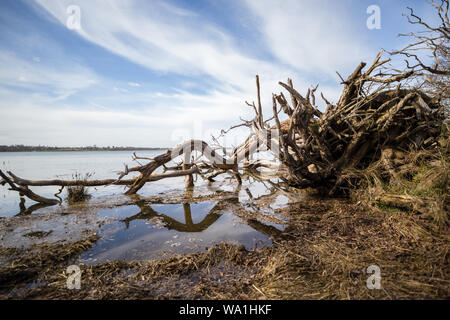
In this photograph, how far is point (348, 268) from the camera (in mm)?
2445

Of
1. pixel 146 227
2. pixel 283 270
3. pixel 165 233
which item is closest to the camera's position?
pixel 283 270

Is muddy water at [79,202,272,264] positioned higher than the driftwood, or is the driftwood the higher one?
the driftwood

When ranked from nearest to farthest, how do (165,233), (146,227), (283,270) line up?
(283,270)
(165,233)
(146,227)

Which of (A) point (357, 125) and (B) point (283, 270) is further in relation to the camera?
(A) point (357, 125)

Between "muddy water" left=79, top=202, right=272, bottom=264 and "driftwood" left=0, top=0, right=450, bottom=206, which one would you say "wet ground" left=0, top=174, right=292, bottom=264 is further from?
"driftwood" left=0, top=0, right=450, bottom=206

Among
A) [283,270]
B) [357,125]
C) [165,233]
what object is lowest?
[165,233]

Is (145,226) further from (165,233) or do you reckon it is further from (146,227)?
(165,233)

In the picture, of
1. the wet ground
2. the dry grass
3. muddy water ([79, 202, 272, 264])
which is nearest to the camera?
the dry grass

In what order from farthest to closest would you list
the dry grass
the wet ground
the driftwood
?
the driftwood < the wet ground < the dry grass

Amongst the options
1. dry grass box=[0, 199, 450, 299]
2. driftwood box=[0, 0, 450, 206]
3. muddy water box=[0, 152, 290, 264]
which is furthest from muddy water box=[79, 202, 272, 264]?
driftwood box=[0, 0, 450, 206]

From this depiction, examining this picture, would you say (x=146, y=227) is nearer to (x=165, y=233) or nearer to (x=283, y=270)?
(x=165, y=233)

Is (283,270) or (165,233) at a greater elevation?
(283,270)

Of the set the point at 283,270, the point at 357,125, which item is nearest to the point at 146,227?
the point at 283,270
